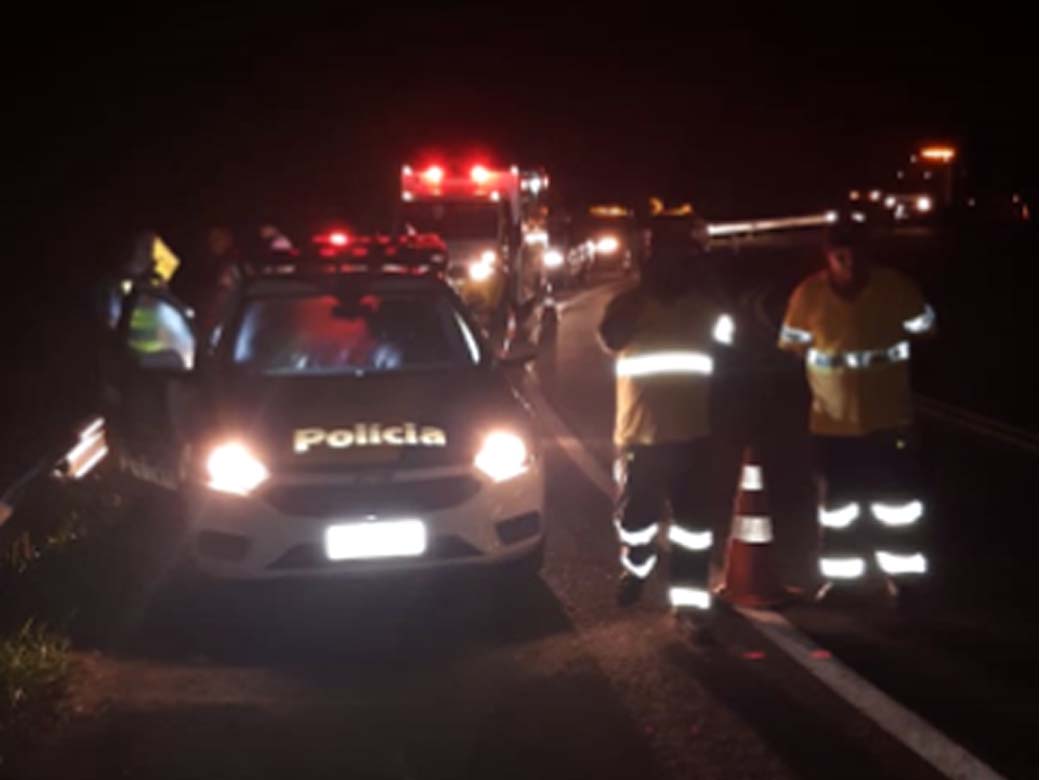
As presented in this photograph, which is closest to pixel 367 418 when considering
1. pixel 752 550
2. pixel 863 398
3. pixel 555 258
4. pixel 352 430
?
pixel 352 430

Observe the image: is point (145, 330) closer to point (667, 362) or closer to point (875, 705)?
point (667, 362)

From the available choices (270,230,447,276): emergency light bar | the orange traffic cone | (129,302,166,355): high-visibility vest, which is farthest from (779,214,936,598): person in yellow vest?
(129,302,166,355): high-visibility vest

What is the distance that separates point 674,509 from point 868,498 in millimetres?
1012

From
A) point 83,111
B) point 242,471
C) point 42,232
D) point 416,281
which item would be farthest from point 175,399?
point 83,111

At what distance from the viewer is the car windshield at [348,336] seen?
29.2ft

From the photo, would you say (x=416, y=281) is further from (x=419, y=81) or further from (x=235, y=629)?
(x=419, y=81)

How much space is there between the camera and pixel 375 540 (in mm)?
7645

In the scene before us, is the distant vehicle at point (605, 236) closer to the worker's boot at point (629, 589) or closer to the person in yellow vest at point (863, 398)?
the person in yellow vest at point (863, 398)

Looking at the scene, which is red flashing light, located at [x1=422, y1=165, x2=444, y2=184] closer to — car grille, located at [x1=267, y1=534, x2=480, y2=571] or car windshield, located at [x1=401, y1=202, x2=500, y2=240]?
car windshield, located at [x1=401, y1=202, x2=500, y2=240]

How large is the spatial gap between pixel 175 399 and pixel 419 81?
54571mm

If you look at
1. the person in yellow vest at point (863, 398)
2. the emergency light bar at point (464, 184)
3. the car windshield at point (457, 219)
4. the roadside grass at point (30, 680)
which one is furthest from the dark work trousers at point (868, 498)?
the emergency light bar at point (464, 184)

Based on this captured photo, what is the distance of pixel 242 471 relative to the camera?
307 inches

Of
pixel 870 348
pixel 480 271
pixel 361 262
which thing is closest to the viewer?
pixel 870 348

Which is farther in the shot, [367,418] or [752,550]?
[752,550]
